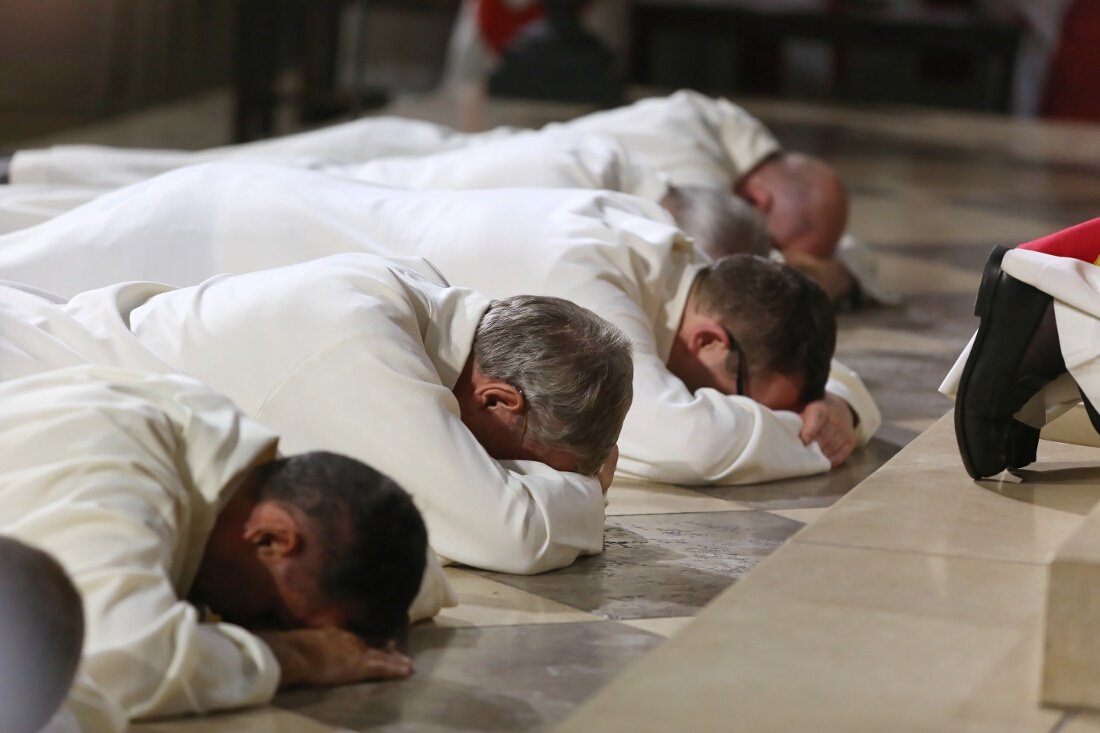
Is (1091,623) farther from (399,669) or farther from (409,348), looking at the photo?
(409,348)

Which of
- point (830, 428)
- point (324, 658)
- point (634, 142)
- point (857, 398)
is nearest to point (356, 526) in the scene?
point (324, 658)

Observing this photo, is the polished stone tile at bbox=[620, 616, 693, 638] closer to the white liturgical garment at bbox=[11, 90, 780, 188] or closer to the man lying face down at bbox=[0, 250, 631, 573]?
the man lying face down at bbox=[0, 250, 631, 573]

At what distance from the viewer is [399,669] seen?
206 centimetres

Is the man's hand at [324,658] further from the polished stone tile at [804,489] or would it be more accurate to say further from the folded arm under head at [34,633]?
the polished stone tile at [804,489]

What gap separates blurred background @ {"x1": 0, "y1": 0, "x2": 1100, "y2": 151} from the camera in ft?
25.6

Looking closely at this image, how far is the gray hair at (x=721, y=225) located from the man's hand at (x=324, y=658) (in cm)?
200

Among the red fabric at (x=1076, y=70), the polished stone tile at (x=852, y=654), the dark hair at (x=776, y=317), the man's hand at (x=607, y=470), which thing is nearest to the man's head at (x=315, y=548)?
the polished stone tile at (x=852, y=654)

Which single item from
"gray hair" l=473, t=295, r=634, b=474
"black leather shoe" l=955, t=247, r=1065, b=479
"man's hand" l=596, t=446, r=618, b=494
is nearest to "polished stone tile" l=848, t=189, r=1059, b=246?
"black leather shoe" l=955, t=247, r=1065, b=479

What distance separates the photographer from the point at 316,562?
75.5 inches

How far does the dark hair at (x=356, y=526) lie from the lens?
6.28ft

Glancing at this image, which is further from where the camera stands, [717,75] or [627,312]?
[717,75]

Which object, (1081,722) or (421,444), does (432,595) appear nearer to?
(421,444)

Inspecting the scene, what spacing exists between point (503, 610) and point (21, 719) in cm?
84

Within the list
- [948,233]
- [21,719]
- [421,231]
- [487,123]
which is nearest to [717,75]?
[487,123]
